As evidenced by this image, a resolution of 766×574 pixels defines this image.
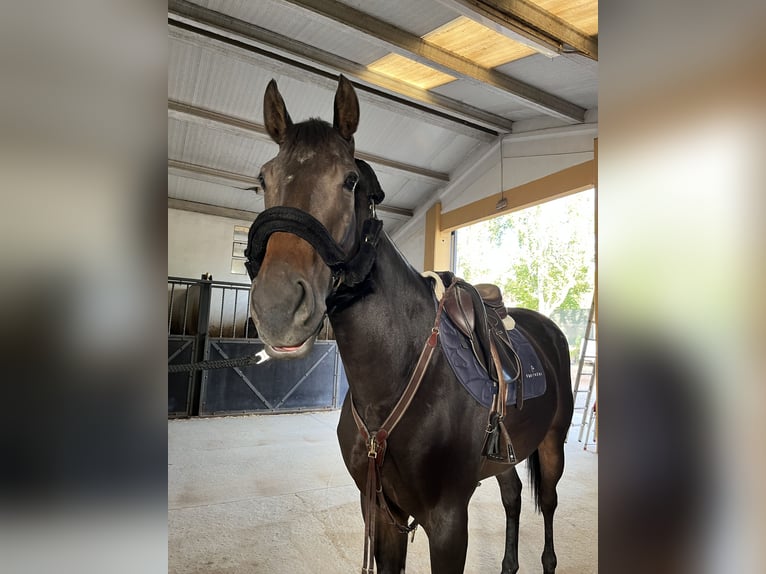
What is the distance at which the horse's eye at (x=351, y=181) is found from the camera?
3.26 feet

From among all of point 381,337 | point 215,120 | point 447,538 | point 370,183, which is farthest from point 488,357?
point 215,120

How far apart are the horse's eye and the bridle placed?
3.7 inches

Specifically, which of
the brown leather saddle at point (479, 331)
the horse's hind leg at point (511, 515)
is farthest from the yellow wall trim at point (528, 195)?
the brown leather saddle at point (479, 331)

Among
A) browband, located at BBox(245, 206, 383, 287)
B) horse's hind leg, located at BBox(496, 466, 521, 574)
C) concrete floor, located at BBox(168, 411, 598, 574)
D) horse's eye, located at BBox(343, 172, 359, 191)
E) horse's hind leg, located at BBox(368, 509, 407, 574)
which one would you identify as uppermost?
horse's eye, located at BBox(343, 172, 359, 191)

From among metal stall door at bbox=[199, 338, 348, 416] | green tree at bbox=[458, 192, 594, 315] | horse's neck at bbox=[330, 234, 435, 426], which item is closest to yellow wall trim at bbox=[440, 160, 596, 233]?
green tree at bbox=[458, 192, 594, 315]

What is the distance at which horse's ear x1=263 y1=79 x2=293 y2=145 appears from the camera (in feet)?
3.63

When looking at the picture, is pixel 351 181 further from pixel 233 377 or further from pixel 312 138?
pixel 233 377

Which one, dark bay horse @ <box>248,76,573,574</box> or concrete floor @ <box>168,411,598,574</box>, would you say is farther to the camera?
concrete floor @ <box>168,411,598,574</box>

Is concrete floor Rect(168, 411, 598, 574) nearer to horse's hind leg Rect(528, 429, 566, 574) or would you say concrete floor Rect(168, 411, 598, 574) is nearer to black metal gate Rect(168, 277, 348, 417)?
horse's hind leg Rect(528, 429, 566, 574)

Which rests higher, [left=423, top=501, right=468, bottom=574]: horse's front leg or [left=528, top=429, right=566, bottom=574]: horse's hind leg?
[left=423, top=501, right=468, bottom=574]: horse's front leg

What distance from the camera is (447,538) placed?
1.14 m
